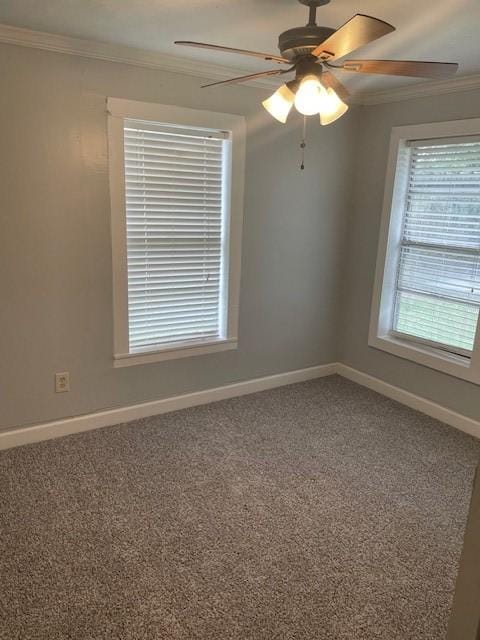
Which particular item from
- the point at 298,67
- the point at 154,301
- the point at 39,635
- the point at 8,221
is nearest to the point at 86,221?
the point at 8,221

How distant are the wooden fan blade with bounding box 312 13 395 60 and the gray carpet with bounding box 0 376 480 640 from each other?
6.70 feet

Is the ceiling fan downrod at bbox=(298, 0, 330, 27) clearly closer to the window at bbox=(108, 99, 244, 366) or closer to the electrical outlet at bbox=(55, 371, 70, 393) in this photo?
the window at bbox=(108, 99, 244, 366)

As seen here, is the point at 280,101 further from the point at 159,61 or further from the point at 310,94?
the point at 159,61

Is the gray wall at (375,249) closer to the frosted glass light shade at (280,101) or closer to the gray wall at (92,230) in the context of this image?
the gray wall at (92,230)

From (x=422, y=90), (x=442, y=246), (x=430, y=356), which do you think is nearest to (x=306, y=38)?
(x=422, y=90)

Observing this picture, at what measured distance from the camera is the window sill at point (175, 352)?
314 cm

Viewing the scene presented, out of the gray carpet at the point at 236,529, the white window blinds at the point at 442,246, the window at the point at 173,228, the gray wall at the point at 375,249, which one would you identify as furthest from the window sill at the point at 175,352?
the white window blinds at the point at 442,246

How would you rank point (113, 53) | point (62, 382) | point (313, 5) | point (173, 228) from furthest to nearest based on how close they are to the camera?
point (173, 228), point (62, 382), point (113, 53), point (313, 5)

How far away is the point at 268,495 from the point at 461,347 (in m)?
1.82

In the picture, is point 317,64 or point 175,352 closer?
point 317,64

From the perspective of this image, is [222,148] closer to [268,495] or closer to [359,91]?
[359,91]

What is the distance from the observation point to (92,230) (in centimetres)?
284

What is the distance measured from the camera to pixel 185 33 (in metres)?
2.37

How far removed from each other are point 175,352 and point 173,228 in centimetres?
87
